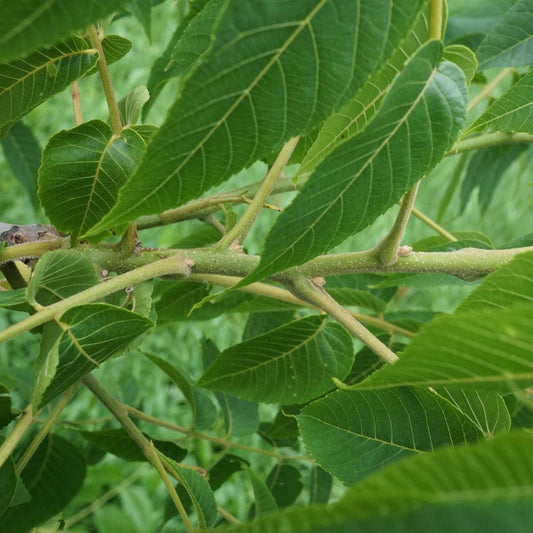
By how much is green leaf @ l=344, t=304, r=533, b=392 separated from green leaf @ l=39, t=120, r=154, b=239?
0.26 m

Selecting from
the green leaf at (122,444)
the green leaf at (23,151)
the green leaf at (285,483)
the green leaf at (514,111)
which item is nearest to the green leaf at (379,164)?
the green leaf at (514,111)

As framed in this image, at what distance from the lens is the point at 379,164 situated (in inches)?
14.9

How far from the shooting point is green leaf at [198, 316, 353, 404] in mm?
598

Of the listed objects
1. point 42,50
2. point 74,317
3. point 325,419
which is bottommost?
point 325,419

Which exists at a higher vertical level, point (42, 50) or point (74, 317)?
point (42, 50)

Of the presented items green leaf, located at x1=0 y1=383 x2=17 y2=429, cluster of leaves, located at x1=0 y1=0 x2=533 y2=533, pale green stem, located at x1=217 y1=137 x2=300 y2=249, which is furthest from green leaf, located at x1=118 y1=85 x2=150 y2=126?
green leaf, located at x1=0 y1=383 x2=17 y2=429

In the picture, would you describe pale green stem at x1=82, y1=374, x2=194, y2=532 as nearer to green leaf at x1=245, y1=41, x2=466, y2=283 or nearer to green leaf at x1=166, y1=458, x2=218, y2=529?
green leaf at x1=166, y1=458, x2=218, y2=529

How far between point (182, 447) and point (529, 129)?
1.31 ft

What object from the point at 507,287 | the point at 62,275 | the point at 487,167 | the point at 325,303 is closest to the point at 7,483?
the point at 62,275

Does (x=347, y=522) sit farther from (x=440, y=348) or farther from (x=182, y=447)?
(x=182, y=447)

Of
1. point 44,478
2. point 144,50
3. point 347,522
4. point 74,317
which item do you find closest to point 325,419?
point 74,317

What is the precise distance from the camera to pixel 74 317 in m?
0.42

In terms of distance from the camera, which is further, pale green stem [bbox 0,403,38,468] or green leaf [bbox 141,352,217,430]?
green leaf [bbox 141,352,217,430]

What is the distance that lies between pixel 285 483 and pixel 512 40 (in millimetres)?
495
